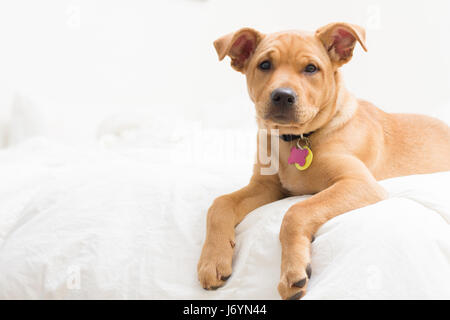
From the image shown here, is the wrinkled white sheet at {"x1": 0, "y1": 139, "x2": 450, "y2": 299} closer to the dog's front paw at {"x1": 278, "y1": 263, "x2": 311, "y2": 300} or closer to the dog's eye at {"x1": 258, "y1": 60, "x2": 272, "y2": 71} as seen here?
the dog's front paw at {"x1": 278, "y1": 263, "x2": 311, "y2": 300}

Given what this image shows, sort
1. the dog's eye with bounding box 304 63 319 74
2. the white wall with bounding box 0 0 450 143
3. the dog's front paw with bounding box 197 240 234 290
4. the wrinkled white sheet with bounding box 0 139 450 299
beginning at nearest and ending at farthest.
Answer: the wrinkled white sheet with bounding box 0 139 450 299, the dog's front paw with bounding box 197 240 234 290, the dog's eye with bounding box 304 63 319 74, the white wall with bounding box 0 0 450 143

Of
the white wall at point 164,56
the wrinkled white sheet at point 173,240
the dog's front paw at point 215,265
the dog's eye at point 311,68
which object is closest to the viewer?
the wrinkled white sheet at point 173,240

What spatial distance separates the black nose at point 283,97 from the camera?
5.21 feet

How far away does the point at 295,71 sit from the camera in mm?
1729

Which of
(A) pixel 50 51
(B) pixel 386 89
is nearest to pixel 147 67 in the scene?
(A) pixel 50 51

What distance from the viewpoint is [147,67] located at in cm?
467

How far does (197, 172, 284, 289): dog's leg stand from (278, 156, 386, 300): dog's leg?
201 millimetres

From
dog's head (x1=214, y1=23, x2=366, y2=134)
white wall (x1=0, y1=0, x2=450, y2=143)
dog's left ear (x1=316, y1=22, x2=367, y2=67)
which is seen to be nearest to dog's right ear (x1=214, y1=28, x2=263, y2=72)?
dog's head (x1=214, y1=23, x2=366, y2=134)

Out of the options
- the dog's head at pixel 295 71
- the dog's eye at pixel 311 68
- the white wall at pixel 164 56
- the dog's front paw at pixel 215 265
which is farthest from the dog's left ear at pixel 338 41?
the white wall at pixel 164 56

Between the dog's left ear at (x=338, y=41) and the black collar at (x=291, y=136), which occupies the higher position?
the dog's left ear at (x=338, y=41)

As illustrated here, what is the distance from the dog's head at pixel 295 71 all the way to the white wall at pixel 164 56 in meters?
2.08

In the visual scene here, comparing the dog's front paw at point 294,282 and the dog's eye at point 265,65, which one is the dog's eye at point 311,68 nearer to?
the dog's eye at point 265,65

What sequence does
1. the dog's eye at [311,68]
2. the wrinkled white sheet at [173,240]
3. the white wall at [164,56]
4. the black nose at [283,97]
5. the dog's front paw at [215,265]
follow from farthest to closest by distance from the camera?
the white wall at [164,56] → the dog's eye at [311,68] → the black nose at [283,97] → the dog's front paw at [215,265] → the wrinkled white sheet at [173,240]

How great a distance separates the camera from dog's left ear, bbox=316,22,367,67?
1.78 meters
